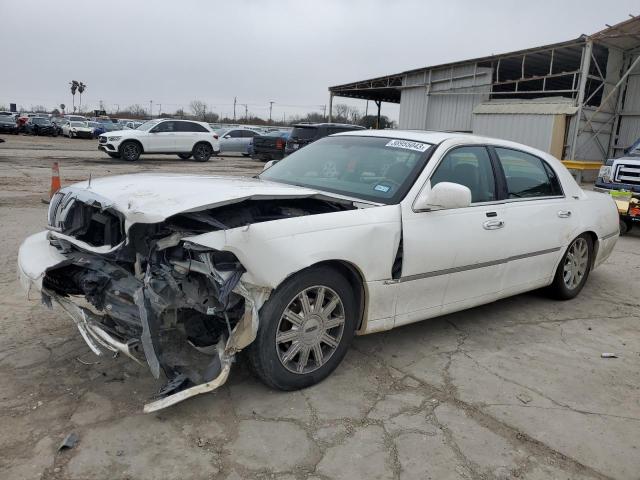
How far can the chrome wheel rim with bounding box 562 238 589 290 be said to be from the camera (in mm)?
5379

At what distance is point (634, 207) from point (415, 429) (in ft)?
26.4

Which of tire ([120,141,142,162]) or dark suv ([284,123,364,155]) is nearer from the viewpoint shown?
dark suv ([284,123,364,155])

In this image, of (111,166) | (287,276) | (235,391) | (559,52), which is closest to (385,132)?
(287,276)

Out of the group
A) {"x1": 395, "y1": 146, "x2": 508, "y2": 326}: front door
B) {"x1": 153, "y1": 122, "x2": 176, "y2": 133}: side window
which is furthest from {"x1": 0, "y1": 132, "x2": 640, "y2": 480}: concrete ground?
{"x1": 153, "y1": 122, "x2": 176, "y2": 133}: side window

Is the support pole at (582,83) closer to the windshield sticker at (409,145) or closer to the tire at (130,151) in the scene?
the windshield sticker at (409,145)

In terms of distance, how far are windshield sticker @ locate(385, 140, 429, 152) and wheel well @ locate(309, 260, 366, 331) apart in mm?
1260

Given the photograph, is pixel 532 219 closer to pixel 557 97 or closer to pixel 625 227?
pixel 625 227

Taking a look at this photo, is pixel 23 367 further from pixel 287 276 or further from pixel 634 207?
pixel 634 207

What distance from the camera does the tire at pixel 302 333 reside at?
3080 mm

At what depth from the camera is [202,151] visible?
2270cm

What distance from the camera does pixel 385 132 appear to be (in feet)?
15.5

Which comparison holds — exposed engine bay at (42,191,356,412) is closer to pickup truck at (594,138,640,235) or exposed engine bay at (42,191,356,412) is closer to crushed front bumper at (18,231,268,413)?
crushed front bumper at (18,231,268,413)

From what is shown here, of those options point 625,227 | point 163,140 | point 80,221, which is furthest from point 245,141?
point 80,221

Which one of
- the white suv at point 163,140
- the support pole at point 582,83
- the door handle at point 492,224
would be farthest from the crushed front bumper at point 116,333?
the white suv at point 163,140
